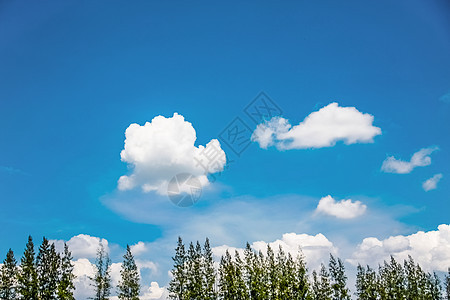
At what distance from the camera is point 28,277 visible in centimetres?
4197

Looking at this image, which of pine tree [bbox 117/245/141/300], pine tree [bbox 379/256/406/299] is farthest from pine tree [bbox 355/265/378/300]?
pine tree [bbox 117/245/141/300]

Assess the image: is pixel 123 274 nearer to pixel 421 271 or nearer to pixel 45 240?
pixel 45 240

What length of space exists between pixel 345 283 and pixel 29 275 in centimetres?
4855

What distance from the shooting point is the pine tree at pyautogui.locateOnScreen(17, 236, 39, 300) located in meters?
40.9

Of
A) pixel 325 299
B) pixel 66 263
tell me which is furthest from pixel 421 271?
pixel 66 263

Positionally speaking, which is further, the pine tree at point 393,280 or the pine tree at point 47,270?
the pine tree at point 393,280

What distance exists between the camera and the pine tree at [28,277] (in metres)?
40.9

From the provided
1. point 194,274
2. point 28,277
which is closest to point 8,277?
point 28,277

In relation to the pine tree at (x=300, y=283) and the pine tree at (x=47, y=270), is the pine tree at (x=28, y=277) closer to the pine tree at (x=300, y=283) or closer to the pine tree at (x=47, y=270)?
the pine tree at (x=47, y=270)

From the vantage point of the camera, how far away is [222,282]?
49.4m

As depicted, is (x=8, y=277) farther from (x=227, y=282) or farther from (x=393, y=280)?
(x=393, y=280)

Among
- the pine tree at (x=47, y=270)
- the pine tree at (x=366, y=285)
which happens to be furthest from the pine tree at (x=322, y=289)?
the pine tree at (x=47, y=270)

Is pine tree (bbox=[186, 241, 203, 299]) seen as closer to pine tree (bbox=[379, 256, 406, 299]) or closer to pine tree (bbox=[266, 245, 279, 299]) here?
pine tree (bbox=[266, 245, 279, 299])

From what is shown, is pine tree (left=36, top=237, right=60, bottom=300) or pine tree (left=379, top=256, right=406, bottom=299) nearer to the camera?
pine tree (left=36, top=237, right=60, bottom=300)
